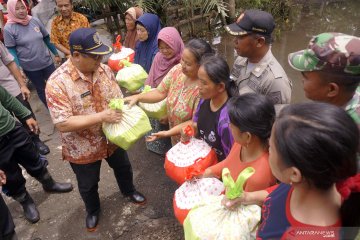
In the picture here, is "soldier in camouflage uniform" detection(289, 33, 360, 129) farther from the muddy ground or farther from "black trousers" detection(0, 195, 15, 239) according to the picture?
"black trousers" detection(0, 195, 15, 239)

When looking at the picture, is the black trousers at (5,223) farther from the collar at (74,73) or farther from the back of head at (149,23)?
the back of head at (149,23)

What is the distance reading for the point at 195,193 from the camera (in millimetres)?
1944

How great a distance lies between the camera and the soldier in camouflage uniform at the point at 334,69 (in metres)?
1.46

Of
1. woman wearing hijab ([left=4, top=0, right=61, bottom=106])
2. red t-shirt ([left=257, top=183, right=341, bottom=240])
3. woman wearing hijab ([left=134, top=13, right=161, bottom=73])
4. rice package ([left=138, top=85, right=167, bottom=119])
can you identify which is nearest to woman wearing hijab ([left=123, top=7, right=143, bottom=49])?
woman wearing hijab ([left=134, top=13, right=161, bottom=73])

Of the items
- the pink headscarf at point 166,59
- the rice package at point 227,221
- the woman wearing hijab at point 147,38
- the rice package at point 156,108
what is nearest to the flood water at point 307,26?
the woman wearing hijab at point 147,38

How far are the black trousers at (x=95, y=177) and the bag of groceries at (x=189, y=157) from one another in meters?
0.82

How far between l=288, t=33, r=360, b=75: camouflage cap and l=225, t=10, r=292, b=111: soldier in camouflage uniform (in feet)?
1.97

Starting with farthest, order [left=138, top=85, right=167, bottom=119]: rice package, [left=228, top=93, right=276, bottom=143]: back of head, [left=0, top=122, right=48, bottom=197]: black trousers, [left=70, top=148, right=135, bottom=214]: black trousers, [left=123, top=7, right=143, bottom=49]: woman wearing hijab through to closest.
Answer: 1. [left=123, top=7, right=143, bottom=49]: woman wearing hijab
2. [left=138, top=85, right=167, bottom=119]: rice package
3. [left=0, top=122, right=48, bottom=197]: black trousers
4. [left=70, top=148, right=135, bottom=214]: black trousers
5. [left=228, top=93, right=276, bottom=143]: back of head

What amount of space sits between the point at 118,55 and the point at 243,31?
2.31 meters

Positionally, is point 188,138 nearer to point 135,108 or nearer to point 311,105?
point 135,108

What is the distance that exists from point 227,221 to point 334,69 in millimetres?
946

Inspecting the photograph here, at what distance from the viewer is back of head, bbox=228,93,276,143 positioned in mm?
1651

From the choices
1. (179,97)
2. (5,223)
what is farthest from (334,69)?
(5,223)

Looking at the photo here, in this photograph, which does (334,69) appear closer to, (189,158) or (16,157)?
(189,158)
